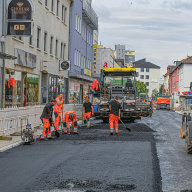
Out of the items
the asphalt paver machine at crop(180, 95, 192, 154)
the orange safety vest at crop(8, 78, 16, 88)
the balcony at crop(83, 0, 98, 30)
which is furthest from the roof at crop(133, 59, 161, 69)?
the asphalt paver machine at crop(180, 95, 192, 154)

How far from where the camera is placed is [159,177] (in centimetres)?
849

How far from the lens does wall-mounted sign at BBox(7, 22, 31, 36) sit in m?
20.4

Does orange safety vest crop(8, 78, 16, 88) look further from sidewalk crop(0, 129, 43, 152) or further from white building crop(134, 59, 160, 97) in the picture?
white building crop(134, 59, 160, 97)

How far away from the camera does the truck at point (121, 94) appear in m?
27.1

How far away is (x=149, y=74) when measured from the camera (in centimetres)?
17300

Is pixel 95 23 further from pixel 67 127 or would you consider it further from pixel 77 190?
pixel 77 190

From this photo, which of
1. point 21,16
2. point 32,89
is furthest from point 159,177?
point 32,89

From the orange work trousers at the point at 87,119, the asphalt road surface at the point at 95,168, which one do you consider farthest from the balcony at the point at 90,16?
the asphalt road surface at the point at 95,168

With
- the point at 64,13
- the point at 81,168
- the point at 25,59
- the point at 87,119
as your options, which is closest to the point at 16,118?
the point at 87,119

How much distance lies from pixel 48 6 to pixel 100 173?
25.1 metres

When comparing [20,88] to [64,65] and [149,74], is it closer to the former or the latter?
[64,65]

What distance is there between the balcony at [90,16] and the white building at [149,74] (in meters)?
118

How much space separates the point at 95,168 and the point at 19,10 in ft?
42.5

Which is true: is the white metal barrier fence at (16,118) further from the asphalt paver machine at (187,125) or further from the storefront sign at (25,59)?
the asphalt paver machine at (187,125)
